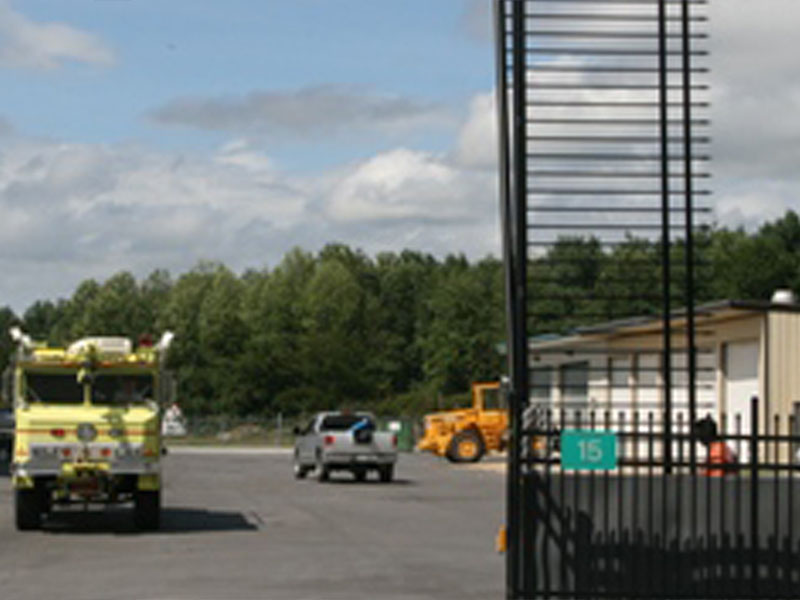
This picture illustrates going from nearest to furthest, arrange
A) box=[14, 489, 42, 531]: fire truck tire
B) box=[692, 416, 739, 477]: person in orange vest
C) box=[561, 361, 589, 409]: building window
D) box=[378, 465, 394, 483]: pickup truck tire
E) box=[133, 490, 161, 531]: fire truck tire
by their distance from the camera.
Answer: box=[692, 416, 739, 477]: person in orange vest
box=[561, 361, 589, 409]: building window
box=[14, 489, 42, 531]: fire truck tire
box=[133, 490, 161, 531]: fire truck tire
box=[378, 465, 394, 483]: pickup truck tire

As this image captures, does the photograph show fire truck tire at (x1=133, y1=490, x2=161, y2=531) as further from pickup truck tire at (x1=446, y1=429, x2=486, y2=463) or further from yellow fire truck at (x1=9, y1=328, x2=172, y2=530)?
pickup truck tire at (x1=446, y1=429, x2=486, y2=463)

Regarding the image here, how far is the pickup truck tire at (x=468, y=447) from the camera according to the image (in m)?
57.1

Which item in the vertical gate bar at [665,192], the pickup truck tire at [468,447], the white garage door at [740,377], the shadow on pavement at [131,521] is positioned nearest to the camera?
the vertical gate bar at [665,192]

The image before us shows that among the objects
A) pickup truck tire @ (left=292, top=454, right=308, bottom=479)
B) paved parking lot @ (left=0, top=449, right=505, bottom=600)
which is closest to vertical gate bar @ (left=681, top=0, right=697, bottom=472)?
paved parking lot @ (left=0, top=449, right=505, bottom=600)


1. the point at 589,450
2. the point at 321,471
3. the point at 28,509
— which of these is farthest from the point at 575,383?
the point at 589,450

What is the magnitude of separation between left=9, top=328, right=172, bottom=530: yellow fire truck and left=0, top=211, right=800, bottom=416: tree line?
61.4 m

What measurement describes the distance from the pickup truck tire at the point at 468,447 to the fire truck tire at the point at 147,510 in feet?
110

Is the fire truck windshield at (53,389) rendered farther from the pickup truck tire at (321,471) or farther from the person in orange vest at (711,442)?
the pickup truck tire at (321,471)

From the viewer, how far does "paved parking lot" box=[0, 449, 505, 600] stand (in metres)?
16.3

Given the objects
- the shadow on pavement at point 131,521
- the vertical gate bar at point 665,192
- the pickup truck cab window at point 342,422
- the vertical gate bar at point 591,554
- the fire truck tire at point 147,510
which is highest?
Answer: the vertical gate bar at point 665,192

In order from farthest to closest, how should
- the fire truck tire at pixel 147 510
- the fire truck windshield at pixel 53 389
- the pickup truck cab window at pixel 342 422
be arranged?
the pickup truck cab window at pixel 342 422, the fire truck windshield at pixel 53 389, the fire truck tire at pixel 147 510

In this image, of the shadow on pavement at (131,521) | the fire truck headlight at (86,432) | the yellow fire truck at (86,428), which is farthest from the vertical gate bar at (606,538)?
the fire truck headlight at (86,432)

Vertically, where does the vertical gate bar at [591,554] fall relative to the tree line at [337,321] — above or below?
below

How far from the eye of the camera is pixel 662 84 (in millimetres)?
12500
